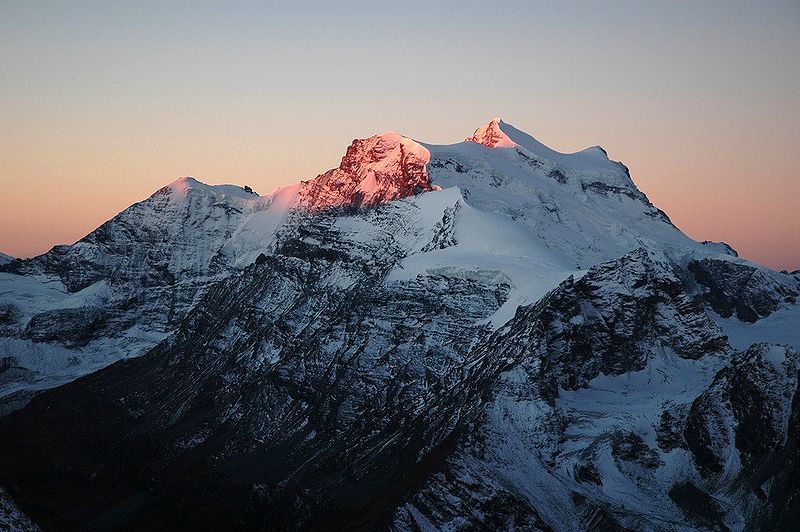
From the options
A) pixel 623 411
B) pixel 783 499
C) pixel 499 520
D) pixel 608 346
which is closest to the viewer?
pixel 783 499

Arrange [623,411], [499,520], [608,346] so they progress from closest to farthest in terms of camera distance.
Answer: [499,520] < [623,411] < [608,346]

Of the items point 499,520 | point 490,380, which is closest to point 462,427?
point 490,380

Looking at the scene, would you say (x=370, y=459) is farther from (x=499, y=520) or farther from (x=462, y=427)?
(x=499, y=520)

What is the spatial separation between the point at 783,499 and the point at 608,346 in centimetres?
4495

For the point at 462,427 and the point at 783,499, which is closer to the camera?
the point at 783,499

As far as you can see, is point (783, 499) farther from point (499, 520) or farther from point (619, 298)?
point (619, 298)

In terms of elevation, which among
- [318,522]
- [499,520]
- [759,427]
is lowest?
[318,522]

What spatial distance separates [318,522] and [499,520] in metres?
36.3

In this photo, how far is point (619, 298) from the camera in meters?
189

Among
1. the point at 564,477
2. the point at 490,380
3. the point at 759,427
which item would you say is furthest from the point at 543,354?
the point at 759,427

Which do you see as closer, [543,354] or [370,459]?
[543,354]

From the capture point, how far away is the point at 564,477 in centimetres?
16125

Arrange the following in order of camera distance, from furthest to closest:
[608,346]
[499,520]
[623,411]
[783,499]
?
[608,346] → [623,411] → [499,520] → [783,499]

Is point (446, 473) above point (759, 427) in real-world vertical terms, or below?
below
